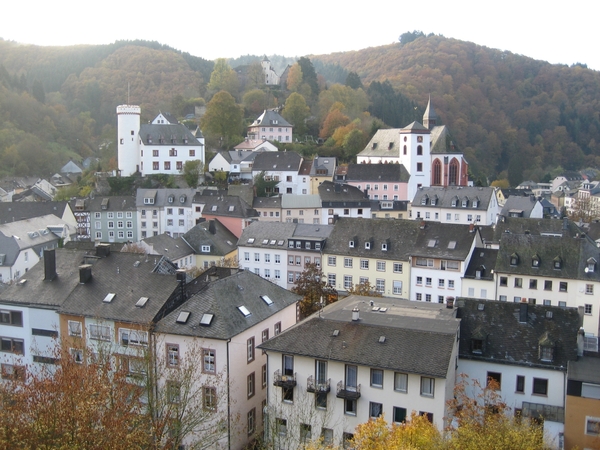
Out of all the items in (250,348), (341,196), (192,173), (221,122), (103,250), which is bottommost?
(250,348)

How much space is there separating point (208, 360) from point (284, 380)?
11.7ft

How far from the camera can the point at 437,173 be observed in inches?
3344

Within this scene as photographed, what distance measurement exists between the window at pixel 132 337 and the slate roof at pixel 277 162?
49.7 m

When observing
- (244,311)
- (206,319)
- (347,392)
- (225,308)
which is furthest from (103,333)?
(347,392)

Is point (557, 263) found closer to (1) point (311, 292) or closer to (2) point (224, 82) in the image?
(1) point (311, 292)

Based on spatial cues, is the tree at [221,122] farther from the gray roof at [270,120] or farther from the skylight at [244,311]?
the skylight at [244,311]

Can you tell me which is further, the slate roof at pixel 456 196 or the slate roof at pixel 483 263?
the slate roof at pixel 456 196

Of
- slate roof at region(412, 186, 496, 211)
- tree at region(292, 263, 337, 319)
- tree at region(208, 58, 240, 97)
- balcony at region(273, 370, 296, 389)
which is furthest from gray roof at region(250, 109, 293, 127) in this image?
balcony at region(273, 370, 296, 389)

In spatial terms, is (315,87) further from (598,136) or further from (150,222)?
(598,136)

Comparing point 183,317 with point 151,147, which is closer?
point 183,317

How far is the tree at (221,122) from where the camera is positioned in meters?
92.1

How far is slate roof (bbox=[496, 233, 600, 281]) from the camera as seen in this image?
138 ft

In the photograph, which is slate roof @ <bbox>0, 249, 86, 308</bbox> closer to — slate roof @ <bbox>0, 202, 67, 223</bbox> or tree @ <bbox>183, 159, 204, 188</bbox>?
slate roof @ <bbox>0, 202, 67, 223</bbox>

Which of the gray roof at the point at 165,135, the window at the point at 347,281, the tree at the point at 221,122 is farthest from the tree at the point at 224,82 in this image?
the window at the point at 347,281
